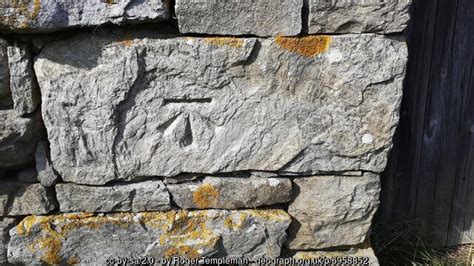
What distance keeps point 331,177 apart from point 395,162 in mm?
780

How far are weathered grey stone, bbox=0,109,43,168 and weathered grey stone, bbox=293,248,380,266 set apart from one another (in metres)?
1.25

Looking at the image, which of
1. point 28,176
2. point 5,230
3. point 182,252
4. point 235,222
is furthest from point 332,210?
point 5,230

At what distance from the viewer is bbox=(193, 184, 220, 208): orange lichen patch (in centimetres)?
197

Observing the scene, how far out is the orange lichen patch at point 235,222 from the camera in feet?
6.55

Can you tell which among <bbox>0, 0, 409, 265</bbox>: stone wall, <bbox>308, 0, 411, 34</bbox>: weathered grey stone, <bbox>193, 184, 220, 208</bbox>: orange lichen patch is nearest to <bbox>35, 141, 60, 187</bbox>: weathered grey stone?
<bbox>0, 0, 409, 265</bbox>: stone wall

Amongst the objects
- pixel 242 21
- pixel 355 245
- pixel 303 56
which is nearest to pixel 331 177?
pixel 355 245

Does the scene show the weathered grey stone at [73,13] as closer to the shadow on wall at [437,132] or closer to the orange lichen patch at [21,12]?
the orange lichen patch at [21,12]

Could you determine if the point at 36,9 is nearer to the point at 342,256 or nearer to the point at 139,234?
the point at 139,234

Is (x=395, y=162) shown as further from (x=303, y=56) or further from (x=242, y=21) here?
(x=242, y=21)

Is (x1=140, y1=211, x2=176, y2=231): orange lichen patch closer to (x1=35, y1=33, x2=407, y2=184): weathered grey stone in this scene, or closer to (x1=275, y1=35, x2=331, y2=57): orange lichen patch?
(x1=35, y1=33, x2=407, y2=184): weathered grey stone

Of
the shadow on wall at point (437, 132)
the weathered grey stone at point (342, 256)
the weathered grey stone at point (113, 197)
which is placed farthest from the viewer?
the shadow on wall at point (437, 132)

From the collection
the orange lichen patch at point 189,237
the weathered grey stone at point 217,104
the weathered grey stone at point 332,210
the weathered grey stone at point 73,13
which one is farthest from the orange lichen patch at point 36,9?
the weathered grey stone at point 332,210

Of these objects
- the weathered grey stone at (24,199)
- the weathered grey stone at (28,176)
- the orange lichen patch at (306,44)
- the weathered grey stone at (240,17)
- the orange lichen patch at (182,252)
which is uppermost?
the weathered grey stone at (240,17)

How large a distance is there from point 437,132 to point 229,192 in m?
1.29
